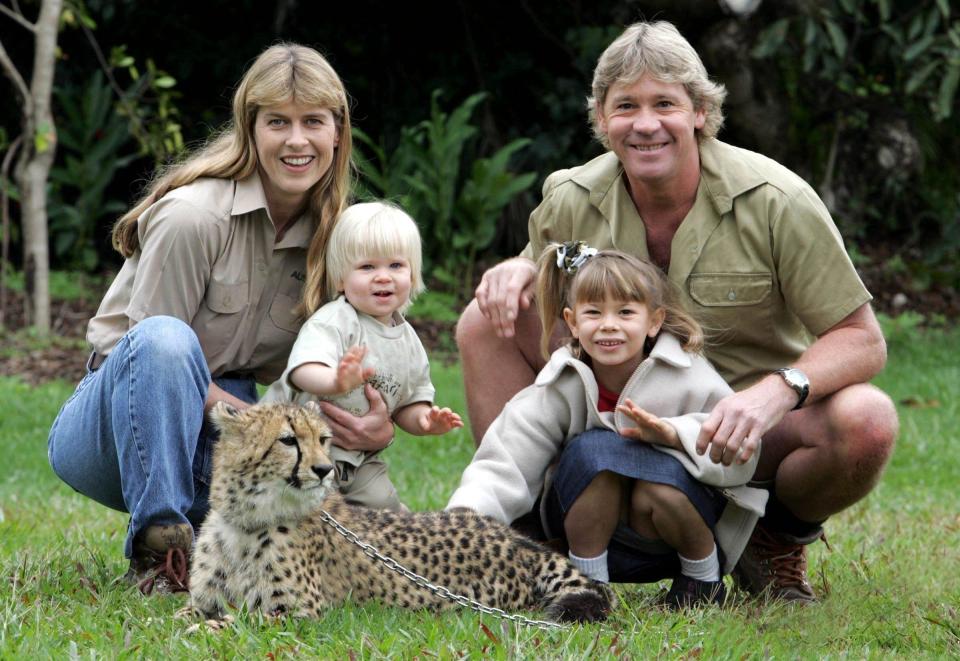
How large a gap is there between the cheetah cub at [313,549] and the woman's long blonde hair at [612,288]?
787 millimetres

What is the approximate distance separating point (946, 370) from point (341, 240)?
257 inches

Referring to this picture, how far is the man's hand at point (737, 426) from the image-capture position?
3766mm

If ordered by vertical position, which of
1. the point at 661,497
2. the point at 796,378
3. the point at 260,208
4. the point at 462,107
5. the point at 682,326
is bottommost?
the point at 462,107

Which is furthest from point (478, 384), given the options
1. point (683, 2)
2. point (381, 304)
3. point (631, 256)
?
point (683, 2)

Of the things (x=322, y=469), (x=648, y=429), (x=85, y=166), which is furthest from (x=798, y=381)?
(x=85, y=166)

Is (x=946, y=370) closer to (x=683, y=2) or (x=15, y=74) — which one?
(x=683, y=2)

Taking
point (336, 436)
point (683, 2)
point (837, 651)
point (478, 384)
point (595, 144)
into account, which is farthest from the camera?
point (595, 144)

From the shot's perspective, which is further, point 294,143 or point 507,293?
point 507,293

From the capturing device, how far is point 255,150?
438 centimetres

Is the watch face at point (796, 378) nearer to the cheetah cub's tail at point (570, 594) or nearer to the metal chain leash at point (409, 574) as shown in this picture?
the cheetah cub's tail at point (570, 594)

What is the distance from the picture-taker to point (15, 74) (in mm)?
9758

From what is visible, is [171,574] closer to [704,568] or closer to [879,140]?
[704,568]

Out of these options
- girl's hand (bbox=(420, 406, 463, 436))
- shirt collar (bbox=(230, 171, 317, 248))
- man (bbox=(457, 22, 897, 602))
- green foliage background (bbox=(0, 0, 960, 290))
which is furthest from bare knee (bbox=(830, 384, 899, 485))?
green foliage background (bbox=(0, 0, 960, 290))

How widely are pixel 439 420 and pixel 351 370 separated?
0.41 metres
